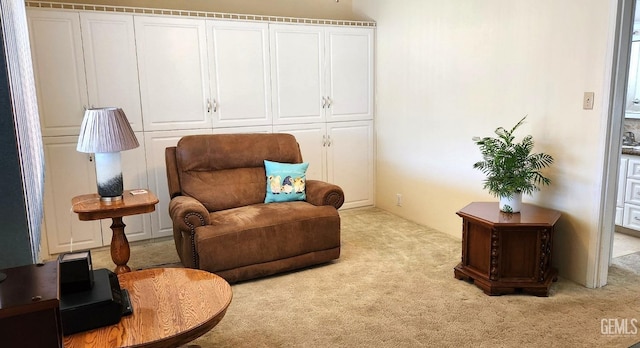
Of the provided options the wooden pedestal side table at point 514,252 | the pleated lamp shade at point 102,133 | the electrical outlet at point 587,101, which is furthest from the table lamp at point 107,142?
the electrical outlet at point 587,101

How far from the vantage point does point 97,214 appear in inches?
109

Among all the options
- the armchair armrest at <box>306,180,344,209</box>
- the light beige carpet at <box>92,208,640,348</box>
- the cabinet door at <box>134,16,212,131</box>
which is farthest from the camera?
the cabinet door at <box>134,16,212,131</box>

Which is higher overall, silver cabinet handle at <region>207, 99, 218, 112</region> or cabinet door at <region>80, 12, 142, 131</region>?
cabinet door at <region>80, 12, 142, 131</region>

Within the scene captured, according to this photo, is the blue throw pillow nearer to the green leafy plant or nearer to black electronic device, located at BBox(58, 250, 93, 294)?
the green leafy plant

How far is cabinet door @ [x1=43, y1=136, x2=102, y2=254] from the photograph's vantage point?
12.0ft

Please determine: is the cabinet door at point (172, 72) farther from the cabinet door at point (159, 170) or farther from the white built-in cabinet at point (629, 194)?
the white built-in cabinet at point (629, 194)

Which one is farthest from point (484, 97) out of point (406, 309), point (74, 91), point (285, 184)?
point (74, 91)

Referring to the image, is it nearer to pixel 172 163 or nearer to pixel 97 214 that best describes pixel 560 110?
pixel 172 163

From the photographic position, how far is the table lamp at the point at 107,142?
278cm

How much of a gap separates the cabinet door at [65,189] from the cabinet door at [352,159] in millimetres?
2339

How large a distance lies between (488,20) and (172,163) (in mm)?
2737

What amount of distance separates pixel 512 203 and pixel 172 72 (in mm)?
2976

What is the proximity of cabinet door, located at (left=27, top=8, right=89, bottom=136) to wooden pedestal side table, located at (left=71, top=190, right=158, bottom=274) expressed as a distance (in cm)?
101

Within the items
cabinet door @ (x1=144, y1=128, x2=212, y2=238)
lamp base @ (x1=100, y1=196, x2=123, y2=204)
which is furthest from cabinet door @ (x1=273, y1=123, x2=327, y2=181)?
lamp base @ (x1=100, y1=196, x2=123, y2=204)
